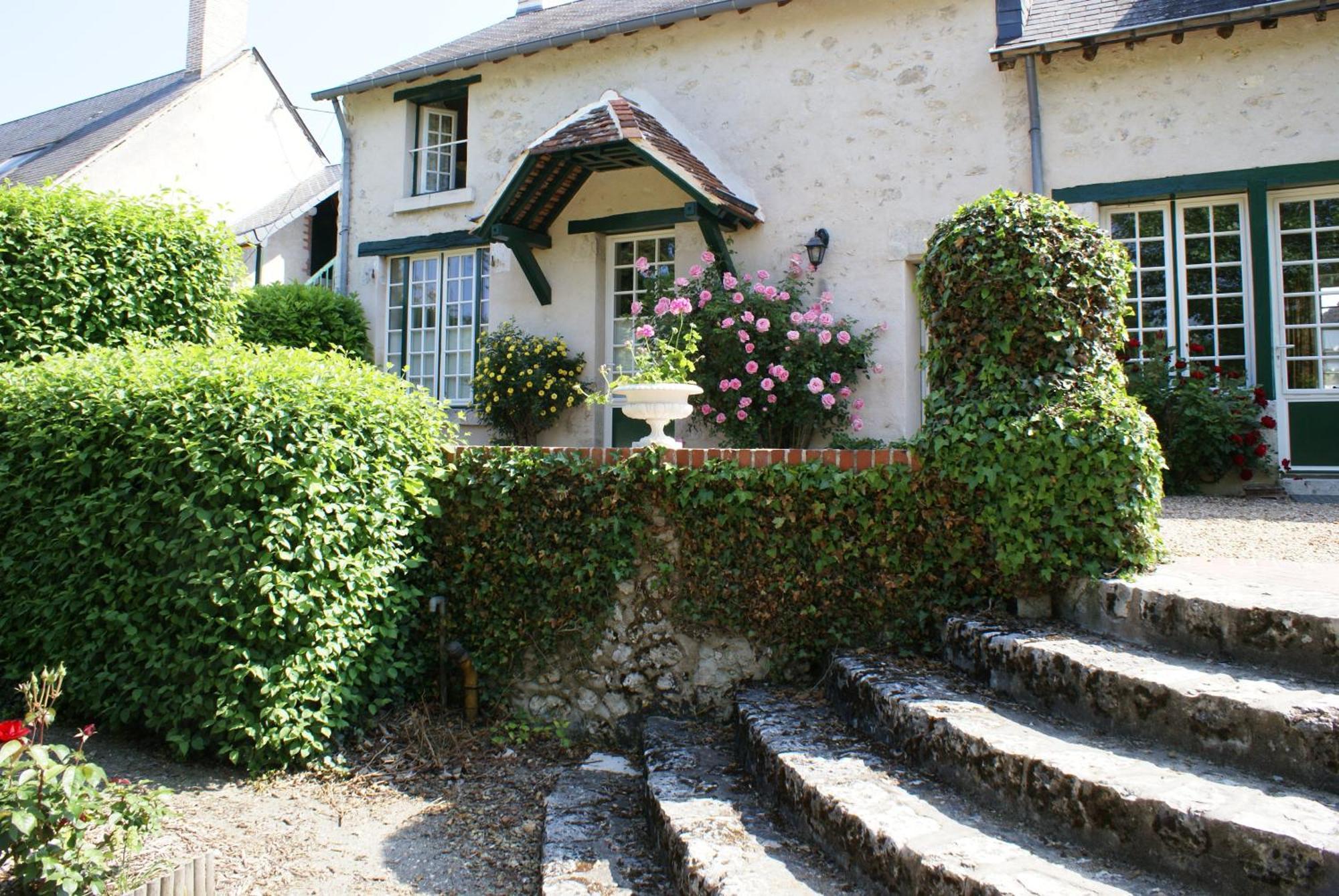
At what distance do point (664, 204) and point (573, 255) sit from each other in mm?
1185

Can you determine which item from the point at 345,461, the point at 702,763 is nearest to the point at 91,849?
the point at 345,461

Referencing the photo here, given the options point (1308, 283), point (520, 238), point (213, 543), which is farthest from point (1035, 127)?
point (213, 543)

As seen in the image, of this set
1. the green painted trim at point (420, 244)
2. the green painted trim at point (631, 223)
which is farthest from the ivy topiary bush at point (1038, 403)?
the green painted trim at point (420, 244)

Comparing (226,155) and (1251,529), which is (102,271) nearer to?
(1251,529)

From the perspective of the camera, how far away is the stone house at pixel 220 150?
49.5ft

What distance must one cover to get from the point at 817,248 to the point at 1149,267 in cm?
283

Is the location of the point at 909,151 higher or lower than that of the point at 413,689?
higher

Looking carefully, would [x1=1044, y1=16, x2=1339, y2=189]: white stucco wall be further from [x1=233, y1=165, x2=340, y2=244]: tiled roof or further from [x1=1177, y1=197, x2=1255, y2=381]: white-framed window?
[x1=233, y1=165, x2=340, y2=244]: tiled roof

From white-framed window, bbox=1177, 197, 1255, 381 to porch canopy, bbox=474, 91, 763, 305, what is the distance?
371 cm

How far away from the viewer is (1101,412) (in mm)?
3762

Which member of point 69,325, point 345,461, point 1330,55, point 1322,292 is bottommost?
point 345,461

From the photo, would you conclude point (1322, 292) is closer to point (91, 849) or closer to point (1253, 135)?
point (1253, 135)

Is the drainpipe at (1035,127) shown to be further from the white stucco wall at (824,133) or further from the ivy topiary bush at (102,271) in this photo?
the ivy topiary bush at (102,271)

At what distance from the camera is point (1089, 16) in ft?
25.1
